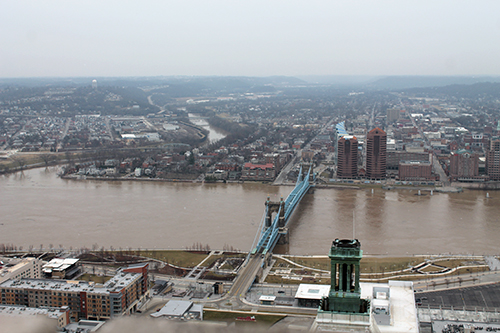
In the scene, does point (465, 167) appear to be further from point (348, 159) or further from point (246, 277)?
point (246, 277)

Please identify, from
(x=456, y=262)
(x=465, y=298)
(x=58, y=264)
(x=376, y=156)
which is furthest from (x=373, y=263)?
(x=376, y=156)

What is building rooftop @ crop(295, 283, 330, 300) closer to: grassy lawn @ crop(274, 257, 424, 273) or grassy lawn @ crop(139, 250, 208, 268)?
grassy lawn @ crop(274, 257, 424, 273)

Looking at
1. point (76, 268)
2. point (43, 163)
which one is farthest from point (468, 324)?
point (43, 163)

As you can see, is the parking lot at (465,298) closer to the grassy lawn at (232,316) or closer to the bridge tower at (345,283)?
the grassy lawn at (232,316)

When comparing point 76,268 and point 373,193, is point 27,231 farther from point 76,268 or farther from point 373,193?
point 373,193

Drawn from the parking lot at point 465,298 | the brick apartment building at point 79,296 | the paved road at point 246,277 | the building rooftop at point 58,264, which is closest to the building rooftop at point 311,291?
the paved road at point 246,277
